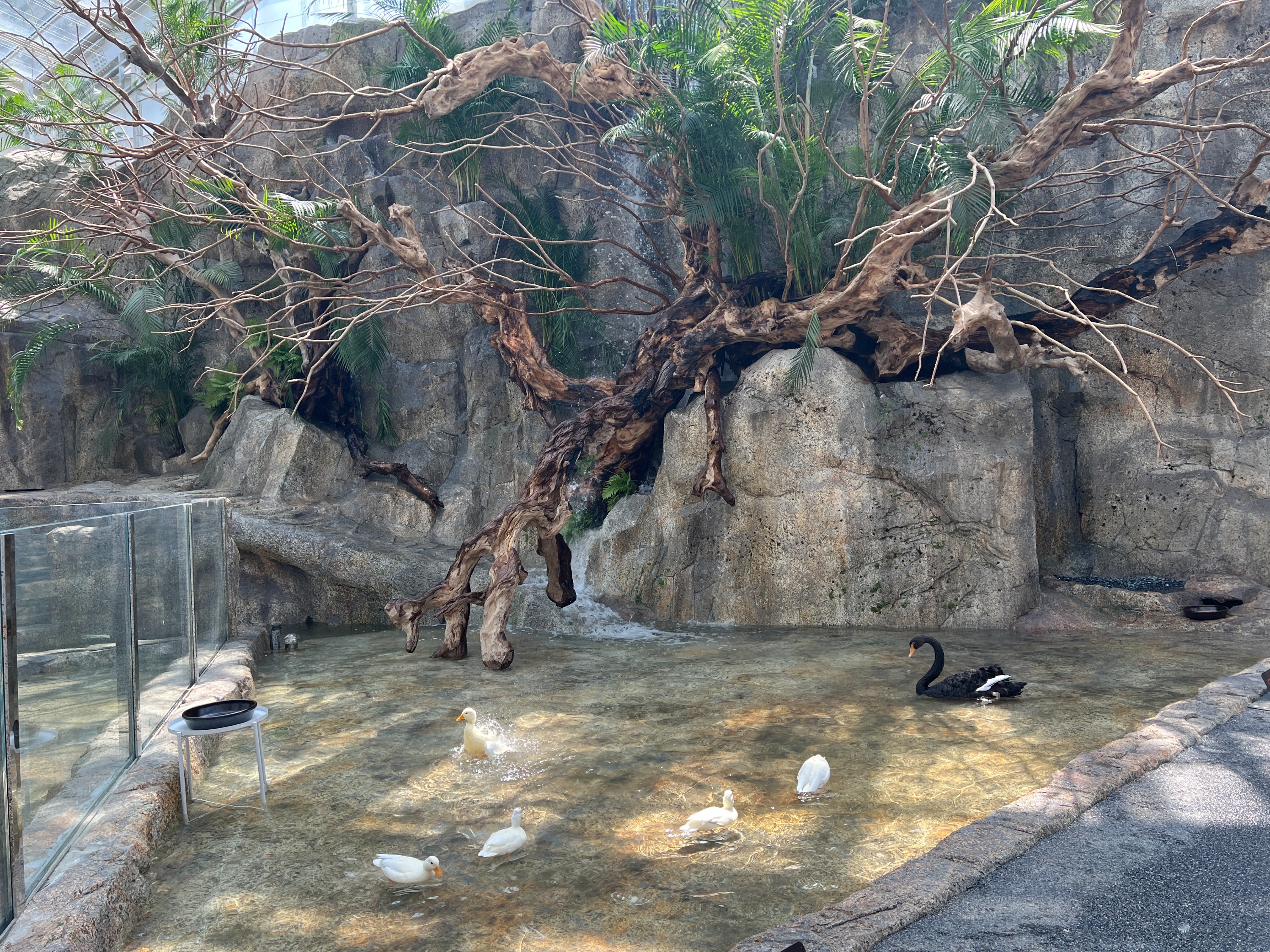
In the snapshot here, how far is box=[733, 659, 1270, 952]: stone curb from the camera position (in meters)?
3.01

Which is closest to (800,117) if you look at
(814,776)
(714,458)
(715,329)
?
(715,329)

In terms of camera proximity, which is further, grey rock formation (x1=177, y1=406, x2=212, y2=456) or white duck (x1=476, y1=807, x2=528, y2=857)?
grey rock formation (x1=177, y1=406, x2=212, y2=456)

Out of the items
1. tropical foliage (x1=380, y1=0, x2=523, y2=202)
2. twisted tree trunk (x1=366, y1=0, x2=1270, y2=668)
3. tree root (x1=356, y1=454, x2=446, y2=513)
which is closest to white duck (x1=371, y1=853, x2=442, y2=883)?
twisted tree trunk (x1=366, y1=0, x2=1270, y2=668)

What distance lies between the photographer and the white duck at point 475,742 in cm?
540

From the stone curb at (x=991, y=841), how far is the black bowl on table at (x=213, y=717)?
2.68 meters

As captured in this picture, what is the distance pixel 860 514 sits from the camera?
30.2 ft

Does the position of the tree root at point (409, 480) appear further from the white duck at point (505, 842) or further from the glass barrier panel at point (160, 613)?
the white duck at point (505, 842)

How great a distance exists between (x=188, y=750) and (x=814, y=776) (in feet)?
10.9

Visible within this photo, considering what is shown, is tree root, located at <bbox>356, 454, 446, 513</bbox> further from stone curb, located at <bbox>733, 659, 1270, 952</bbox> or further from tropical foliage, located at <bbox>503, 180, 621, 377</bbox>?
stone curb, located at <bbox>733, 659, 1270, 952</bbox>

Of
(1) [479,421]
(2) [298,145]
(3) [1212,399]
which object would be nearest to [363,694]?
(1) [479,421]

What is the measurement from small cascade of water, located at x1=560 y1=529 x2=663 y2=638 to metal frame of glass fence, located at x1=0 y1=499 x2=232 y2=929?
3.36 m

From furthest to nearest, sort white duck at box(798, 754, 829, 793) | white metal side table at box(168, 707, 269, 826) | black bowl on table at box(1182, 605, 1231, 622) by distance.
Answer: black bowl on table at box(1182, 605, 1231, 622) < white duck at box(798, 754, 829, 793) < white metal side table at box(168, 707, 269, 826)

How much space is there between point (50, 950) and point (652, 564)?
731 centimetres

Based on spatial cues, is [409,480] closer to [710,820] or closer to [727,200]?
[727,200]
